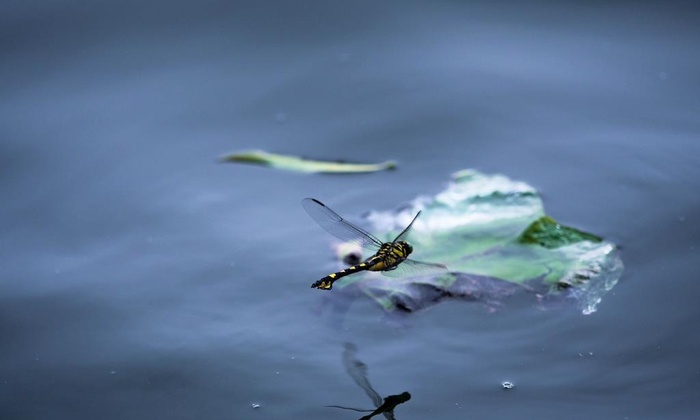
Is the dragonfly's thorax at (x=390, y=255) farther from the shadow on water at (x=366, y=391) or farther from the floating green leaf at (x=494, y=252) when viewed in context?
the shadow on water at (x=366, y=391)

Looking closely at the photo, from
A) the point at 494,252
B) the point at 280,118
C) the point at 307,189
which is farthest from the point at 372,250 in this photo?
the point at 280,118

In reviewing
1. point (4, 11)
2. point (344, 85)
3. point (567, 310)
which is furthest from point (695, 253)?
point (4, 11)

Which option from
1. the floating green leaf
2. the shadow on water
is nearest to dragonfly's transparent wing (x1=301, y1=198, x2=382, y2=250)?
the floating green leaf

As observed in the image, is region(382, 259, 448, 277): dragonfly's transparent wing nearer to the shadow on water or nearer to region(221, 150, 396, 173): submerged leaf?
the shadow on water

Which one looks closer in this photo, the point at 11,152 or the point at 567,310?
the point at 567,310

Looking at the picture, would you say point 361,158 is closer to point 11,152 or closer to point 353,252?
point 353,252

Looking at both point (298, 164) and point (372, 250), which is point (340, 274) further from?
point (298, 164)

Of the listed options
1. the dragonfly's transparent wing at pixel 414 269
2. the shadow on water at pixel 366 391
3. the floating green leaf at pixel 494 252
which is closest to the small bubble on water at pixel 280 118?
the floating green leaf at pixel 494 252
